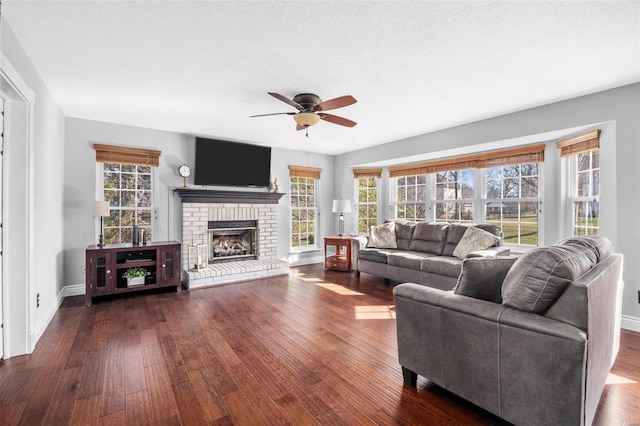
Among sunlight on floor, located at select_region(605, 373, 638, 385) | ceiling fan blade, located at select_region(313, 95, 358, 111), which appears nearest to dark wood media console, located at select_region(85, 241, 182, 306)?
ceiling fan blade, located at select_region(313, 95, 358, 111)

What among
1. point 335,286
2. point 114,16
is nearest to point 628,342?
point 335,286

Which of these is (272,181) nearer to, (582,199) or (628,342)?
(582,199)

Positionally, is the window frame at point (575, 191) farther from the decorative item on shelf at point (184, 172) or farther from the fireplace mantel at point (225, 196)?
the decorative item on shelf at point (184, 172)

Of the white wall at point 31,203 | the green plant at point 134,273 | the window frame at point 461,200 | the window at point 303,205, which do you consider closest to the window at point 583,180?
the window frame at point 461,200

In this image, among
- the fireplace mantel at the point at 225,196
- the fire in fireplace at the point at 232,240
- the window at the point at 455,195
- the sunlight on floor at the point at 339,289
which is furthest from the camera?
the fire in fireplace at the point at 232,240

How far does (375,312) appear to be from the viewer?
3.54 m

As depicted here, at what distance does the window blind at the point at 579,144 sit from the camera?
3.38 m

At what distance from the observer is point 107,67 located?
8.93ft

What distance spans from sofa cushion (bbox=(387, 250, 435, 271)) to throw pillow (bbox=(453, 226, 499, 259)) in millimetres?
431

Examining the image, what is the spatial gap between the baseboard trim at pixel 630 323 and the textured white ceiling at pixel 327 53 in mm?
2361

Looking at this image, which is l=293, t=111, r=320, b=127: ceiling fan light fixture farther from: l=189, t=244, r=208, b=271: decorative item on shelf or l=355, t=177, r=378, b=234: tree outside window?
l=355, t=177, r=378, b=234: tree outside window

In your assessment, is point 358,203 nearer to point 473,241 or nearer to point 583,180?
point 473,241

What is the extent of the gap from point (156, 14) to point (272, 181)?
156 inches

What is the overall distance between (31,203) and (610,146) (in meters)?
5.65
